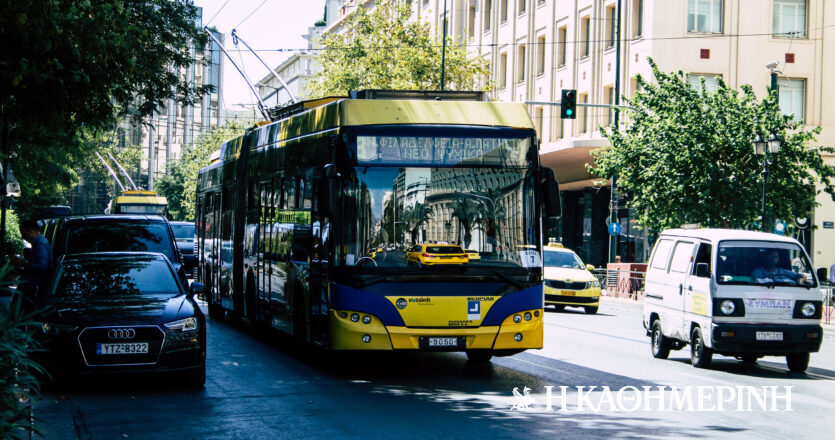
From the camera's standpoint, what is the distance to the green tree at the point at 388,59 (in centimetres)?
5088

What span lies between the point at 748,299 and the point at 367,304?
17.6 ft

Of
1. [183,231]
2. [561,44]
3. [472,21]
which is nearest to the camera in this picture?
[183,231]

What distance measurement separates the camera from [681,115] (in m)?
33.6

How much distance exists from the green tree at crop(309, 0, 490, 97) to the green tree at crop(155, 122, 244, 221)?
28985 millimetres

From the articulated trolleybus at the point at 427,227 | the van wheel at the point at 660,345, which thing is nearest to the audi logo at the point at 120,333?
the articulated trolleybus at the point at 427,227

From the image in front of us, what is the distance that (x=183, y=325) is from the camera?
12102 millimetres

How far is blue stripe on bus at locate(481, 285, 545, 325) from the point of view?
42.7ft

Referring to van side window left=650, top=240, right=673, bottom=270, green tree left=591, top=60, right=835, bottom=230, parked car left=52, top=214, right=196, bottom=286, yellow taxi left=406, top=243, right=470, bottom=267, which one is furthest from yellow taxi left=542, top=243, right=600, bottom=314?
yellow taxi left=406, top=243, right=470, bottom=267

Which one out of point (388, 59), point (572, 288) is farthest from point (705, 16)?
point (572, 288)

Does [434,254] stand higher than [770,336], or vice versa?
[434,254]

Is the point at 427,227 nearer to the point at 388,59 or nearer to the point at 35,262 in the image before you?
the point at 35,262

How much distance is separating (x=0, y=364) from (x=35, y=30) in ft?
19.6

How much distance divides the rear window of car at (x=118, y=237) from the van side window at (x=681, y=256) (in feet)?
25.1

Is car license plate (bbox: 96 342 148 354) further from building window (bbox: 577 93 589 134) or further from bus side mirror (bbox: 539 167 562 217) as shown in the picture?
building window (bbox: 577 93 589 134)
